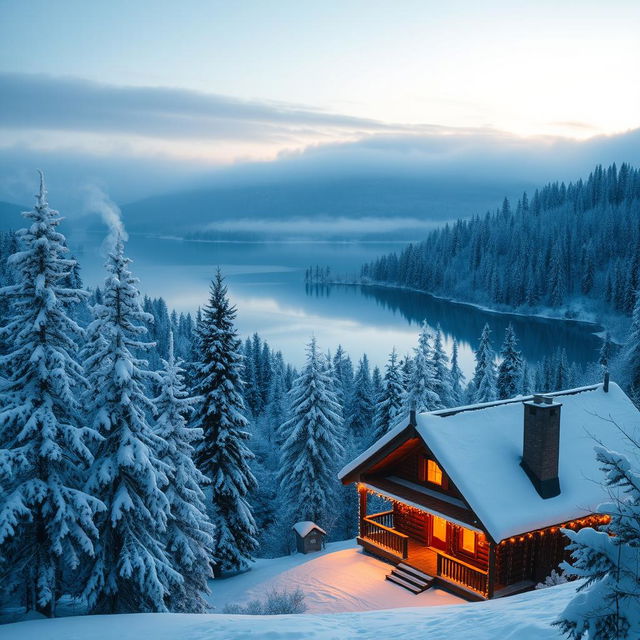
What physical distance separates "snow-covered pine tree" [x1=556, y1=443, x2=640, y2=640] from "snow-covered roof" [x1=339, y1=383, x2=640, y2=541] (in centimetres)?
924

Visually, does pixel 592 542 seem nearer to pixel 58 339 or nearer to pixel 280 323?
pixel 58 339

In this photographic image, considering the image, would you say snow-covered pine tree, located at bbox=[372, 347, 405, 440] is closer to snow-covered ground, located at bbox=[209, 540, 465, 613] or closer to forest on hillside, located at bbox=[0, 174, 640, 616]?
snow-covered ground, located at bbox=[209, 540, 465, 613]

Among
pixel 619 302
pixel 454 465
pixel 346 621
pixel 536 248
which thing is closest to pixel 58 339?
pixel 346 621

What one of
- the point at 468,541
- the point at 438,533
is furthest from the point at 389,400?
the point at 468,541

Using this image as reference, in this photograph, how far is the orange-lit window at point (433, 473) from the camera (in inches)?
Result: 738

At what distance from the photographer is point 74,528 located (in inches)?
532

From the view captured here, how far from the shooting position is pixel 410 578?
1788cm

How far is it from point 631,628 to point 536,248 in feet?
608

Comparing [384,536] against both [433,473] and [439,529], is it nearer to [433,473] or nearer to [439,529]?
[439,529]

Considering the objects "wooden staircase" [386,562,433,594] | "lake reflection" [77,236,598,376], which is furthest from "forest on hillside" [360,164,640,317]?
"wooden staircase" [386,562,433,594]

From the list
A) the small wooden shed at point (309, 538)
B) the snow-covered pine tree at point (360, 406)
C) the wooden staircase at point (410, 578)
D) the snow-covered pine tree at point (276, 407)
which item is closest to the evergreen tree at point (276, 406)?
the snow-covered pine tree at point (276, 407)

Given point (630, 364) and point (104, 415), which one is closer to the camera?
point (104, 415)

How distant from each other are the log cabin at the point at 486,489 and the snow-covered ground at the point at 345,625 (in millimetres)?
4364

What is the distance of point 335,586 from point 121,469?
8017mm
